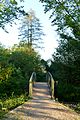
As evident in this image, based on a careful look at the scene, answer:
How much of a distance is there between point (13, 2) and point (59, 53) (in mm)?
13195

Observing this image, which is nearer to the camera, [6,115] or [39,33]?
[6,115]

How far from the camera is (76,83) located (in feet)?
93.6

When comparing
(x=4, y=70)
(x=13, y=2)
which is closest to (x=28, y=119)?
(x=13, y=2)

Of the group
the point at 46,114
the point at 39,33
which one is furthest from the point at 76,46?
the point at 39,33

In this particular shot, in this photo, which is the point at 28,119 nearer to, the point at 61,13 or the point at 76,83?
the point at 61,13

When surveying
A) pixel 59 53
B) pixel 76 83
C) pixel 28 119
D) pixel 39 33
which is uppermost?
pixel 39 33

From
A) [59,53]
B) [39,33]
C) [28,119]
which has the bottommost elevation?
[28,119]

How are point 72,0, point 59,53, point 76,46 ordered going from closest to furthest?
1. point 72,0
2. point 76,46
3. point 59,53

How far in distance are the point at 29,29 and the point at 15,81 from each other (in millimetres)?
45045

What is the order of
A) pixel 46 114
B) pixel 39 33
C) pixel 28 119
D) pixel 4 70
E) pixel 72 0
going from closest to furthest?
pixel 28 119, pixel 46 114, pixel 72 0, pixel 4 70, pixel 39 33

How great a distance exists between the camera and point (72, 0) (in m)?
21.1

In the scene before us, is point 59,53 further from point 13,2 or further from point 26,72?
point 13,2

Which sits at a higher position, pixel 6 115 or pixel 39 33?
pixel 39 33

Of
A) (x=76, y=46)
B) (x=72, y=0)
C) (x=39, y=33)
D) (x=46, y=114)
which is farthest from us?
(x=39, y=33)
